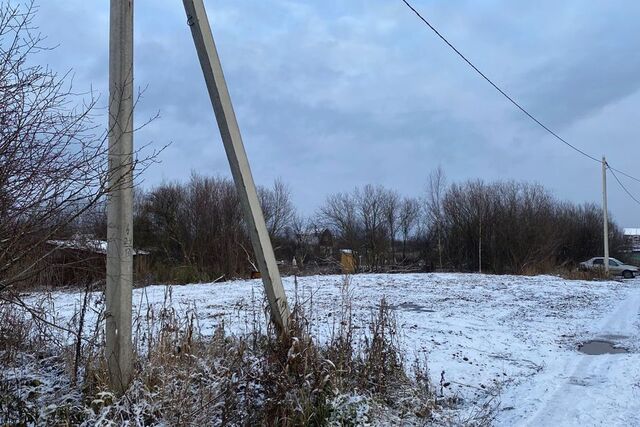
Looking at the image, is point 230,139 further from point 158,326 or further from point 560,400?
point 560,400

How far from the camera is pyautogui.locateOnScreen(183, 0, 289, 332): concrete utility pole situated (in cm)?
522

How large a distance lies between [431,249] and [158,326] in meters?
45.4

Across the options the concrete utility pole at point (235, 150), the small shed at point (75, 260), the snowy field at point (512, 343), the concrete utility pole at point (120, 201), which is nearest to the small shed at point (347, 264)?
the snowy field at point (512, 343)

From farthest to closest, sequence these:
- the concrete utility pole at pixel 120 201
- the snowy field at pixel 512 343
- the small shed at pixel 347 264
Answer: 1. the small shed at pixel 347 264
2. the snowy field at pixel 512 343
3. the concrete utility pole at pixel 120 201

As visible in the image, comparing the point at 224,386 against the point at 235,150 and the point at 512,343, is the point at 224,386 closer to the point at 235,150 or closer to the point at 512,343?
the point at 235,150

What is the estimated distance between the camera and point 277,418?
175 inches

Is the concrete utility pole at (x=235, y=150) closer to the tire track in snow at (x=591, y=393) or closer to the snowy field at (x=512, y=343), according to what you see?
the snowy field at (x=512, y=343)

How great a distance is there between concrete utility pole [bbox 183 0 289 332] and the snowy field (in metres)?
0.29

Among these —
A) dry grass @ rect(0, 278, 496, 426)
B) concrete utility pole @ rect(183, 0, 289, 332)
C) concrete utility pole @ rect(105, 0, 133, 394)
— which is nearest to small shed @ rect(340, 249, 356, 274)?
dry grass @ rect(0, 278, 496, 426)

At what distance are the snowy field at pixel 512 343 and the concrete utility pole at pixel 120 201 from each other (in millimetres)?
948

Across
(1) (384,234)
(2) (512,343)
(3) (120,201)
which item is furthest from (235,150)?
(1) (384,234)

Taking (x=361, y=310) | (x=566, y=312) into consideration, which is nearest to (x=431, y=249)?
(x=566, y=312)

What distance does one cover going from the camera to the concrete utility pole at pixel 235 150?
5.22 metres

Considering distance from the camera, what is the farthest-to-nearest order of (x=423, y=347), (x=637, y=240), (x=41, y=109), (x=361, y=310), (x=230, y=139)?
1. (x=637, y=240)
2. (x=361, y=310)
3. (x=423, y=347)
4. (x=230, y=139)
5. (x=41, y=109)
